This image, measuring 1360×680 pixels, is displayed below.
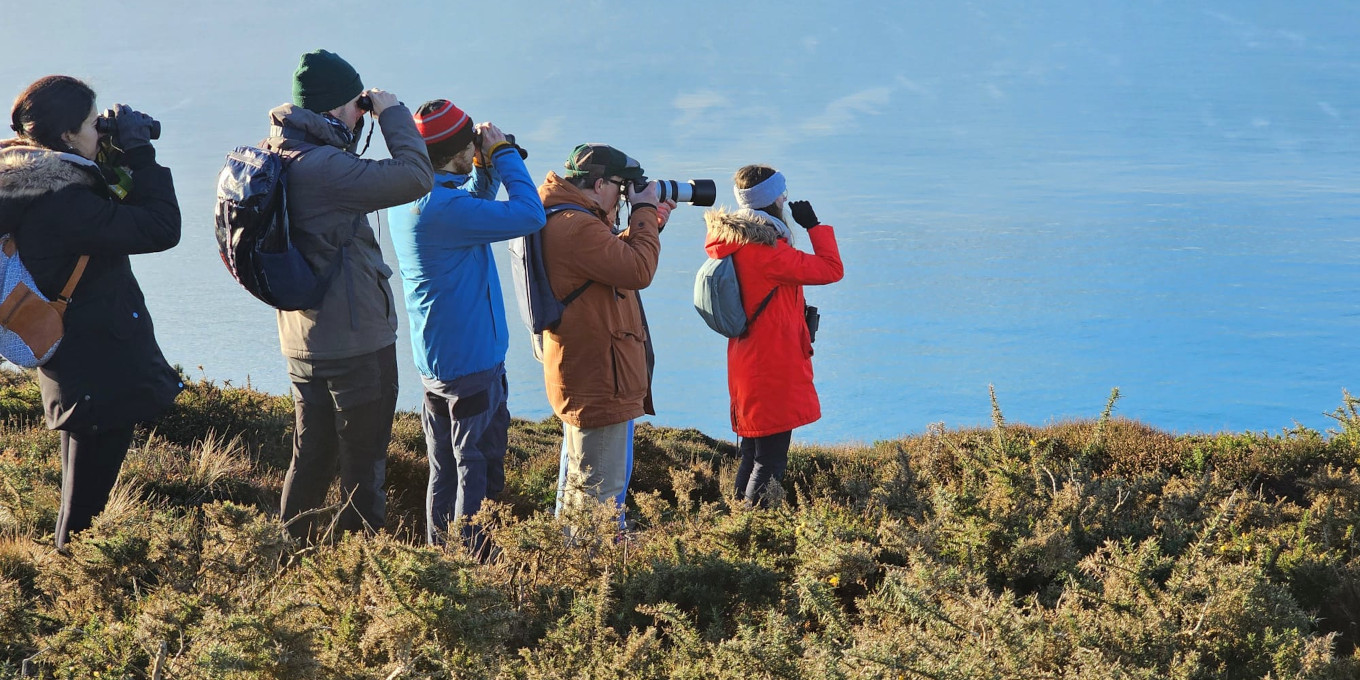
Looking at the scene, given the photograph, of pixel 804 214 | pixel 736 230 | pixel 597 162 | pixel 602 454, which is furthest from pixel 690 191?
pixel 602 454

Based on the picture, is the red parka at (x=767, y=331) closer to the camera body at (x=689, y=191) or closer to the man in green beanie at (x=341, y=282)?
the camera body at (x=689, y=191)

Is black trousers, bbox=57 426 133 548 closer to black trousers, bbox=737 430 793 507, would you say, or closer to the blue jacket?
the blue jacket

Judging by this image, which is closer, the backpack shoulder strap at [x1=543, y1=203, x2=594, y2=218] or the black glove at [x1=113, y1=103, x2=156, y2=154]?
the black glove at [x1=113, y1=103, x2=156, y2=154]

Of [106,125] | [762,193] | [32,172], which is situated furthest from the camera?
[762,193]

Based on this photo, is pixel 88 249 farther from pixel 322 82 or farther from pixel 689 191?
pixel 689 191

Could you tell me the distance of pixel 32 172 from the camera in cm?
323

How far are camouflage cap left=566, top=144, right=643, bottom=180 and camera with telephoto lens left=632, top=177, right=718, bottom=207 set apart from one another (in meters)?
0.26

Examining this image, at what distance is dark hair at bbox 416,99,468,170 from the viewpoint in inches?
168

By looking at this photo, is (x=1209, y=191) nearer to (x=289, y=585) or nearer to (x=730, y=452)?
(x=730, y=452)

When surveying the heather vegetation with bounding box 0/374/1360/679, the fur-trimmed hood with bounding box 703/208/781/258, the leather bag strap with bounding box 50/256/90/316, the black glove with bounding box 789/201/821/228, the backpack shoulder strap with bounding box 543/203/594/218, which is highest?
the black glove with bounding box 789/201/821/228

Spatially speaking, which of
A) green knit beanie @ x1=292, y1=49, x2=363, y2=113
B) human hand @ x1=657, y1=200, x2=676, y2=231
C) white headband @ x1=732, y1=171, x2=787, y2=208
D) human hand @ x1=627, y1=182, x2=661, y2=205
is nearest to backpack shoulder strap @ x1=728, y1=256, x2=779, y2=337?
white headband @ x1=732, y1=171, x2=787, y2=208

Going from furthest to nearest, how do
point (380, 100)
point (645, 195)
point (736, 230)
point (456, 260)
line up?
point (736, 230) → point (645, 195) → point (456, 260) → point (380, 100)

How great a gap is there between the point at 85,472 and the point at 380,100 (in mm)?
1671

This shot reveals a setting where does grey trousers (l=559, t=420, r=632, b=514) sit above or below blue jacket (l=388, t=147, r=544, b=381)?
below
